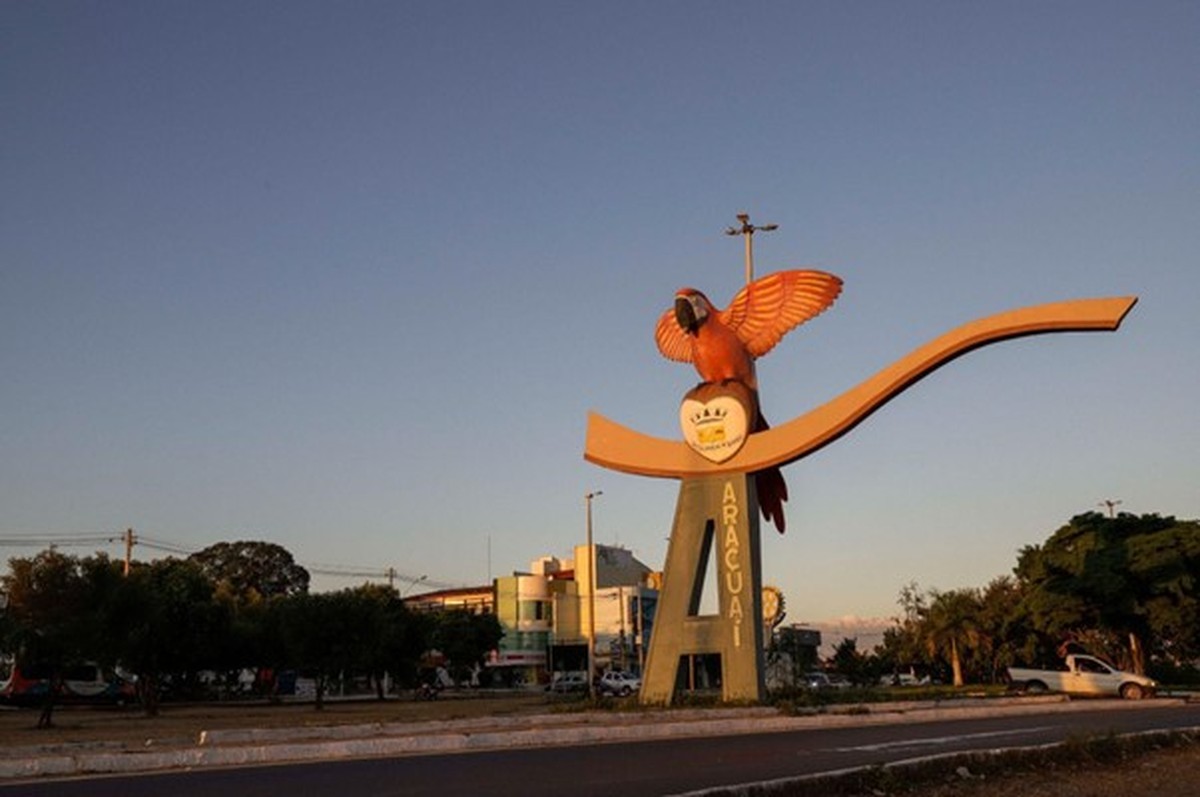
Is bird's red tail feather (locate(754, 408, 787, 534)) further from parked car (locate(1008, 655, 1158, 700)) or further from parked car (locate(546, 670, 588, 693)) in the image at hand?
parked car (locate(546, 670, 588, 693))

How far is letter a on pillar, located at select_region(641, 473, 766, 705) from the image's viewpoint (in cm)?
3106

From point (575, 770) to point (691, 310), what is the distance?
19327 mm

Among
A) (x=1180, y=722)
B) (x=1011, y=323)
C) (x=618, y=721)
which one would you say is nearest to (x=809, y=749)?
(x=618, y=721)

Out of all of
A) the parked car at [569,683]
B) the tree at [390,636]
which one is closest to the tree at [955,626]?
the parked car at [569,683]

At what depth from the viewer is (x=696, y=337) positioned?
33.4 metres

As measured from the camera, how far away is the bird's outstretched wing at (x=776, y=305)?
106ft

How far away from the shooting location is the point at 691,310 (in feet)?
108

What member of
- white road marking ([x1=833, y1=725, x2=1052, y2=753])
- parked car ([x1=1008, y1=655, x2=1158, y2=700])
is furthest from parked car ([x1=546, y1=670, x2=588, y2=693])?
white road marking ([x1=833, y1=725, x2=1052, y2=753])

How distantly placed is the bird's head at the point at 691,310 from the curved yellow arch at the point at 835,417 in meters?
3.41

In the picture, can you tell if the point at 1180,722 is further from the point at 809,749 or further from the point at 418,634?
the point at 418,634

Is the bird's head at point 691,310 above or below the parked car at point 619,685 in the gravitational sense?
above

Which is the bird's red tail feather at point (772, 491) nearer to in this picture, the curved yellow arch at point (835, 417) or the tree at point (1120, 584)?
the curved yellow arch at point (835, 417)

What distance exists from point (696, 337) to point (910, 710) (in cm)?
1167

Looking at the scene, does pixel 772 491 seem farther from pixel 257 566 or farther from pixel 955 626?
pixel 257 566
